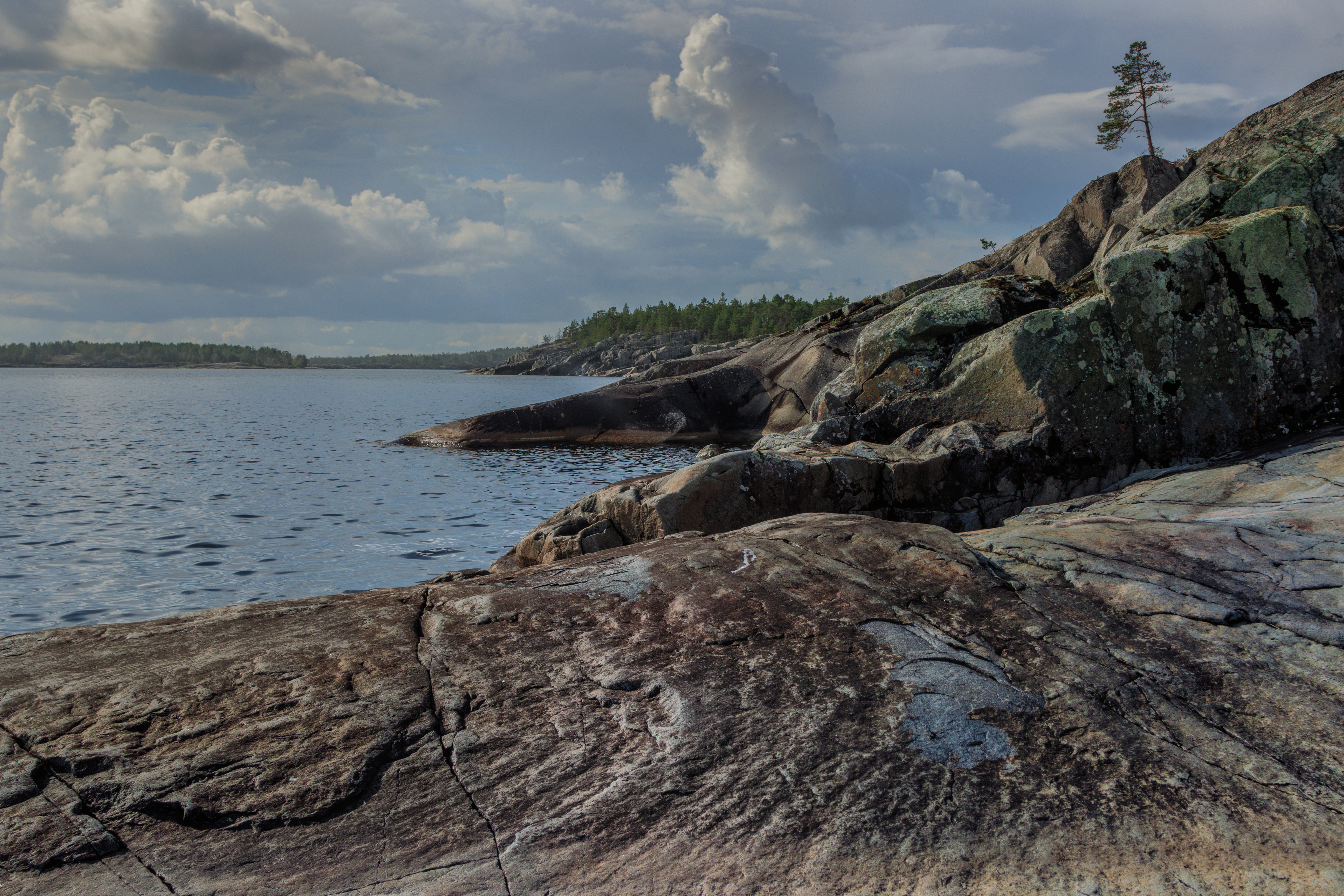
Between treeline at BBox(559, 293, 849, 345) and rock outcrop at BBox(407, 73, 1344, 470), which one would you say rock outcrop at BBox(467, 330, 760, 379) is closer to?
treeline at BBox(559, 293, 849, 345)

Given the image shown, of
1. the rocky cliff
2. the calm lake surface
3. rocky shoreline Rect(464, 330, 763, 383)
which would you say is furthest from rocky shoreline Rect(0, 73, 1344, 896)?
rocky shoreline Rect(464, 330, 763, 383)

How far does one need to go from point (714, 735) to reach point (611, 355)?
127088mm

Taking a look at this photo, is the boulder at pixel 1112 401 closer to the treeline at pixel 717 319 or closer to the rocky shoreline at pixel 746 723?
the rocky shoreline at pixel 746 723

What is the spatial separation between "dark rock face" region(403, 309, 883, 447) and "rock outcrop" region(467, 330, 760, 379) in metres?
52.9

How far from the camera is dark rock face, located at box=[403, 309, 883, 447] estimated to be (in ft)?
83.2

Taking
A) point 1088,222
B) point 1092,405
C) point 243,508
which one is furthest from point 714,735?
point 1088,222

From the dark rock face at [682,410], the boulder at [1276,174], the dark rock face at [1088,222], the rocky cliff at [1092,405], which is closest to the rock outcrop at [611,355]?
the dark rock face at [1088,222]

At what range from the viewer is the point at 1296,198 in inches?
468

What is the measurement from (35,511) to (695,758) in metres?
16.9

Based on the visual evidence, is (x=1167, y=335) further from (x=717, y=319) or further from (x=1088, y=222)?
(x=717, y=319)

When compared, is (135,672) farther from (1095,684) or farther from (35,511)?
(35,511)

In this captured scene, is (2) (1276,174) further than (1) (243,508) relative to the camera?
No

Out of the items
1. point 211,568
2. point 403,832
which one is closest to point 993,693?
point 403,832

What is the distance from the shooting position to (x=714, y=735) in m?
3.59
